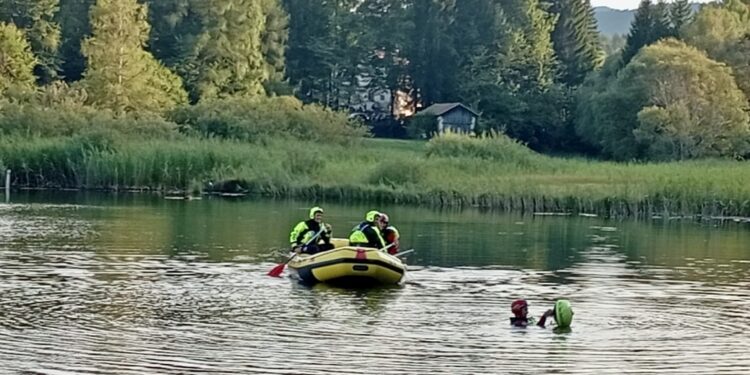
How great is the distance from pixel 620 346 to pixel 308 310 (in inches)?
233

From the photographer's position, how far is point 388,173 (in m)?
62.3

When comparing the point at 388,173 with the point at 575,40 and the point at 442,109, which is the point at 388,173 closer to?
the point at 442,109

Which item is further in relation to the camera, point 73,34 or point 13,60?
point 73,34

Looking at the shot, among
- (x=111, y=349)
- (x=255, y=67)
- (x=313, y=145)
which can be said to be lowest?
(x=111, y=349)

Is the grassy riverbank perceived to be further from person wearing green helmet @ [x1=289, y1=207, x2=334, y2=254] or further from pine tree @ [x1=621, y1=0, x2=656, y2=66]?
person wearing green helmet @ [x1=289, y1=207, x2=334, y2=254]

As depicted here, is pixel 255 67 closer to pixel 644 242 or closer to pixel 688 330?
pixel 644 242

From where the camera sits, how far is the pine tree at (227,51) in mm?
94000

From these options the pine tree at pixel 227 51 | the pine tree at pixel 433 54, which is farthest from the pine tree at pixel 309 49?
the pine tree at pixel 227 51

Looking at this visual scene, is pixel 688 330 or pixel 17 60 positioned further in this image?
pixel 17 60

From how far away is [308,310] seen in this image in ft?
81.3

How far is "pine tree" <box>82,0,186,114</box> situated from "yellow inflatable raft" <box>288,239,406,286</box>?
5358 cm

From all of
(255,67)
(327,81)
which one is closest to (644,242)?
(255,67)

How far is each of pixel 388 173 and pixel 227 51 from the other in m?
35.8

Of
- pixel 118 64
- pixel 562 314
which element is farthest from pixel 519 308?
pixel 118 64
